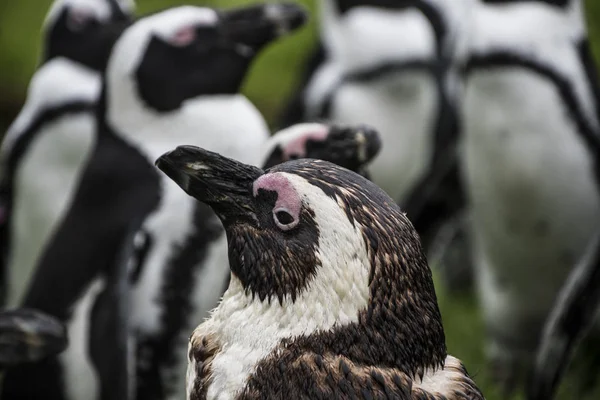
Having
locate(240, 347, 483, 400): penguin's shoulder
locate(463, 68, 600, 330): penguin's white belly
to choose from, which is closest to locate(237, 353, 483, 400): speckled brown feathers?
locate(240, 347, 483, 400): penguin's shoulder

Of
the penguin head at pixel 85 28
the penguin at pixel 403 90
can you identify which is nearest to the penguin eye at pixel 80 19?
the penguin head at pixel 85 28

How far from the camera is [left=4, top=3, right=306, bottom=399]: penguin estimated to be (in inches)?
88.2

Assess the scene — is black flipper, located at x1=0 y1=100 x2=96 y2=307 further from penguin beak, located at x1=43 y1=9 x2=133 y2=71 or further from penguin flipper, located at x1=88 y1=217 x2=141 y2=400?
penguin flipper, located at x1=88 y1=217 x2=141 y2=400

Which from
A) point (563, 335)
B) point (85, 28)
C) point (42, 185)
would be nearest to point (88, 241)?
point (42, 185)

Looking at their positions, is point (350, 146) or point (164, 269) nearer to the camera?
point (350, 146)

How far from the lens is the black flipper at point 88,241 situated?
2291 millimetres

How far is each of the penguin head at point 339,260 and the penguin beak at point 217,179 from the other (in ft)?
0.04

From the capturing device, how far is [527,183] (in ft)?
9.05

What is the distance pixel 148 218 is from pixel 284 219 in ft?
3.50

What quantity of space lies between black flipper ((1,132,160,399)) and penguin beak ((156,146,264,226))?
3.19ft

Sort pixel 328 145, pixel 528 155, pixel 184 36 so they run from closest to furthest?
pixel 328 145 < pixel 184 36 < pixel 528 155

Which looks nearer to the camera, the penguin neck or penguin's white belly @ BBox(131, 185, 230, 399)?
penguin's white belly @ BBox(131, 185, 230, 399)

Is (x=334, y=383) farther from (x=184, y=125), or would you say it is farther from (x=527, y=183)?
(x=527, y=183)

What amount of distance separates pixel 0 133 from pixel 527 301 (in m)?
3.60
